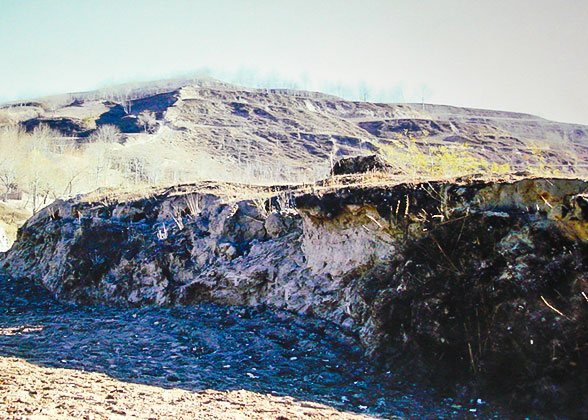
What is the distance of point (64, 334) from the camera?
6.75 metres

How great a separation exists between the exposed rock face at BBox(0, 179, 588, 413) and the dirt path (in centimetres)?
41

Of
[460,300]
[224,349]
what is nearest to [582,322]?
[460,300]

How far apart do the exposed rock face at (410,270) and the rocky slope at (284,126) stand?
5116 cm

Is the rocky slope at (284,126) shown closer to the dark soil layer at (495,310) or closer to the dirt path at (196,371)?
the dirt path at (196,371)

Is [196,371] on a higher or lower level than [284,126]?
lower

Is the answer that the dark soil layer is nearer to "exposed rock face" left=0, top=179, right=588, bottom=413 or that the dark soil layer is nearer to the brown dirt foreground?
"exposed rock face" left=0, top=179, right=588, bottom=413

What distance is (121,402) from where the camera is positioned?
381 centimetres

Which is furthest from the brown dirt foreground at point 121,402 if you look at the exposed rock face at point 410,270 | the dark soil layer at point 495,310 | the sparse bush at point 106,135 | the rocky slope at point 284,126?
the sparse bush at point 106,135

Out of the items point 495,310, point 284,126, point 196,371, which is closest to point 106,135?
point 284,126

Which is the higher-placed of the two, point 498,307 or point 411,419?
point 498,307

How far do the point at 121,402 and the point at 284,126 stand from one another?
94700 millimetres

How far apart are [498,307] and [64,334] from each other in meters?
6.05

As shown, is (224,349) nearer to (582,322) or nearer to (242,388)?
(242,388)

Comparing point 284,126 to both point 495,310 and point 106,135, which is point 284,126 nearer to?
point 106,135
